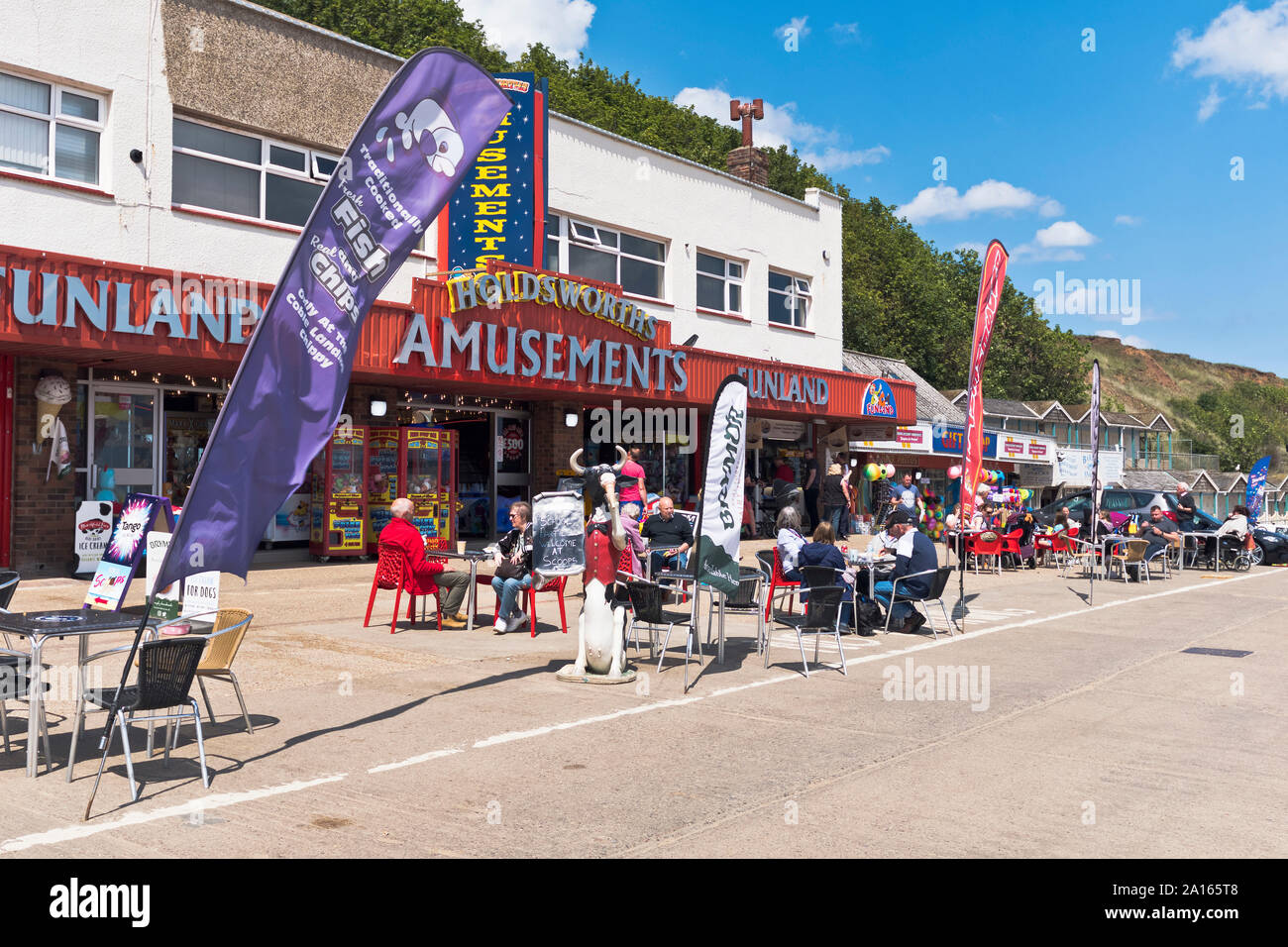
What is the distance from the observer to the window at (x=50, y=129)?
46.1ft

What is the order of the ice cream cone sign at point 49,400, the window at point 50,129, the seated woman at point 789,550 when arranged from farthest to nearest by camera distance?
the ice cream cone sign at point 49,400 → the window at point 50,129 → the seated woman at point 789,550

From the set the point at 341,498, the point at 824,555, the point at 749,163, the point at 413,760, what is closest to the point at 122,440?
the point at 341,498

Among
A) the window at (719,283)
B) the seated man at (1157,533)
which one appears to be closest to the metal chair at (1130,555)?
A: the seated man at (1157,533)

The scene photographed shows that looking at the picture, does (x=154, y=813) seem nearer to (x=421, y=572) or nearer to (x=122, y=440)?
(x=421, y=572)

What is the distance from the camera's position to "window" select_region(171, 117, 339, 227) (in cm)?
1575

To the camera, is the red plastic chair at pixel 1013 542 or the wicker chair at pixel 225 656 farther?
the red plastic chair at pixel 1013 542

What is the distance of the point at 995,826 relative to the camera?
17.5 feet

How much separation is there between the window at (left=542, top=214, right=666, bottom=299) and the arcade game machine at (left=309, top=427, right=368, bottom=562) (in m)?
5.48

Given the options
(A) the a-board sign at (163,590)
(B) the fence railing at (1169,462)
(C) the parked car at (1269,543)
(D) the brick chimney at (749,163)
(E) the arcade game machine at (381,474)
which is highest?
(D) the brick chimney at (749,163)

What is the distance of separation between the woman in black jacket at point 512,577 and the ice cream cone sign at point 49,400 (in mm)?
7045

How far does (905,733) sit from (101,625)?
522cm

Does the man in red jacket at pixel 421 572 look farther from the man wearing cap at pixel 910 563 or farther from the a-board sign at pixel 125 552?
the man wearing cap at pixel 910 563

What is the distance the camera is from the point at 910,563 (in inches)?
484
